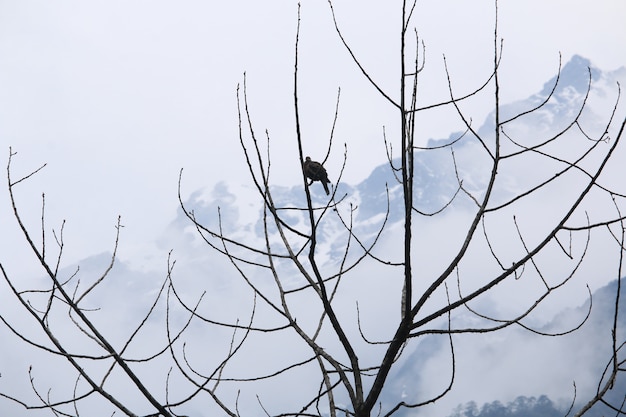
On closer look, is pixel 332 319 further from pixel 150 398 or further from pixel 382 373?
pixel 150 398

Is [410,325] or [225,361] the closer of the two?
[410,325]

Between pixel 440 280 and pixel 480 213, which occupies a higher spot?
pixel 480 213

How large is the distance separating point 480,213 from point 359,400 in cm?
108

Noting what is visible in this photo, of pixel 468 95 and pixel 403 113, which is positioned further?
pixel 468 95

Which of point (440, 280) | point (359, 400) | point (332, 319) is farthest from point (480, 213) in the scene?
point (359, 400)

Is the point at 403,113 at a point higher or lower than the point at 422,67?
lower

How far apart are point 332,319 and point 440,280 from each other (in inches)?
21.7

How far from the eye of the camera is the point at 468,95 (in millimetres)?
3523

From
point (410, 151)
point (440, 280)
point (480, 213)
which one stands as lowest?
point (440, 280)

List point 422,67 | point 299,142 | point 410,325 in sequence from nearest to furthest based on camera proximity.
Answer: point 299,142 → point 410,325 → point 422,67

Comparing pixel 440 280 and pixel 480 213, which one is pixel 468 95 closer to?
pixel 480 213

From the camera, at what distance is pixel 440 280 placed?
296 centimetres

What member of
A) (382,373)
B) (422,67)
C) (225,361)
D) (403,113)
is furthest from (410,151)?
(225,361)

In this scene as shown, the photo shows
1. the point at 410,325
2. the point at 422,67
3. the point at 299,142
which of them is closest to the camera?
the point at 299,142
